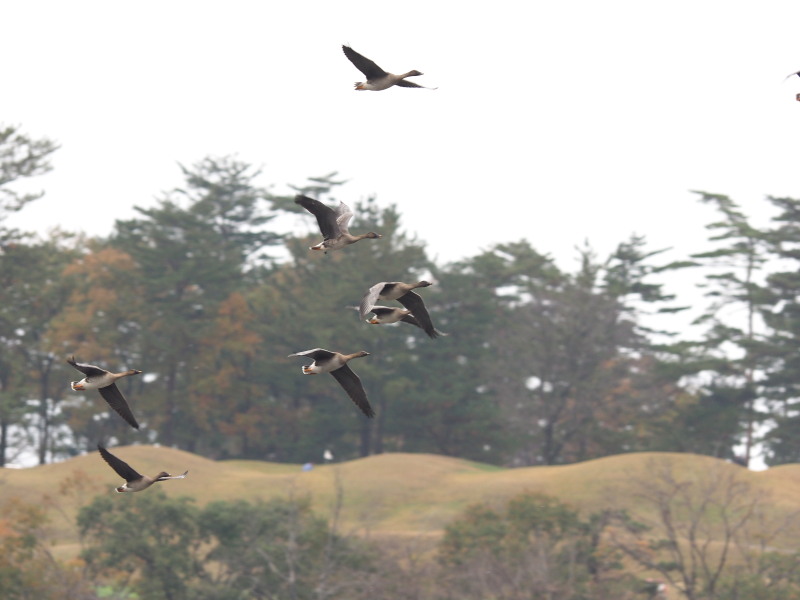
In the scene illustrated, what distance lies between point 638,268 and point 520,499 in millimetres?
31100

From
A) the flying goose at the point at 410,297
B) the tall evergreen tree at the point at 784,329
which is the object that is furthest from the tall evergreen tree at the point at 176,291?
the flying goose at the point at 410,297

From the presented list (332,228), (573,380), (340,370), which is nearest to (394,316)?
(340,370)

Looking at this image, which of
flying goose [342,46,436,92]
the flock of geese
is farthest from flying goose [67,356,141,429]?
flying goose [342,46,436,92]

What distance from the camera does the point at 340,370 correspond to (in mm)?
9211

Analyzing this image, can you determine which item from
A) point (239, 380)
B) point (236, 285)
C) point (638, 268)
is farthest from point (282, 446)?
point (638, 268)

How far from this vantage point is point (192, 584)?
27203 mm

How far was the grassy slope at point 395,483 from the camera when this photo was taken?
3897 cm

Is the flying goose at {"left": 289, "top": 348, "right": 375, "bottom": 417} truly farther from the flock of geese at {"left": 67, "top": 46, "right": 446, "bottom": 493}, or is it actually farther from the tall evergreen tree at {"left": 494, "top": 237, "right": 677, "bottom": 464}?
the tall evergreen tree at {"left": 494, "top": 237, "right": 677, "bottom": 464}

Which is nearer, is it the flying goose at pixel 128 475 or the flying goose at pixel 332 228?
the flying goose at pixel 128 475

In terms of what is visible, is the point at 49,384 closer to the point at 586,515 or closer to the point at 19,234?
the point at 19,234

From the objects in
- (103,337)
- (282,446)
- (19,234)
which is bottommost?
(282,446)

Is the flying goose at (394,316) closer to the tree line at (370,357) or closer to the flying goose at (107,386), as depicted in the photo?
the flying goose at (107,386)

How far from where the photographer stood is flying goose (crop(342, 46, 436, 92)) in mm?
9742

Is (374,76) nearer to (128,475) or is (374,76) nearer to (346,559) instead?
(128,475)
